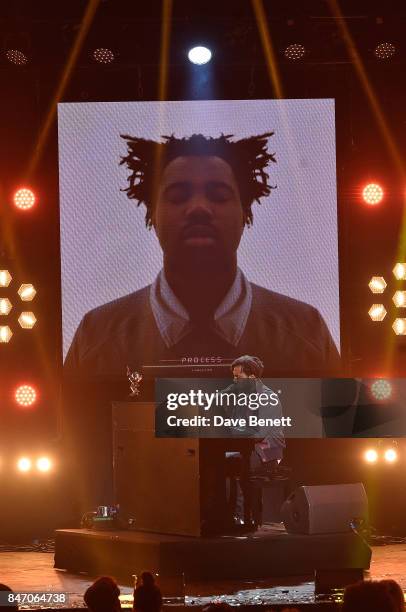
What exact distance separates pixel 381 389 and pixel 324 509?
8.72 feet

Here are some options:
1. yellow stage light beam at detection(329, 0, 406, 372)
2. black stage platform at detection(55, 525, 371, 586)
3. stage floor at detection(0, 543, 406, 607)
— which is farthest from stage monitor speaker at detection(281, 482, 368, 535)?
yellow stage light beam at detection(329, 0, 406, 372)

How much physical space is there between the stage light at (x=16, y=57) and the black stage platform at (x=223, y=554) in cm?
400

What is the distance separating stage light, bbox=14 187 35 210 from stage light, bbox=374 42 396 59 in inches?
116

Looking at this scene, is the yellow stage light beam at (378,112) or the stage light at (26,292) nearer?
the stage light at (26,292)

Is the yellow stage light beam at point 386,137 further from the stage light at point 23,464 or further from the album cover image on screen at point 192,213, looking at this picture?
the stage light at point 23,464

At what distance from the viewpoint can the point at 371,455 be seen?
29.3 feet

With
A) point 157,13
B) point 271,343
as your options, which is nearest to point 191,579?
point 271,343

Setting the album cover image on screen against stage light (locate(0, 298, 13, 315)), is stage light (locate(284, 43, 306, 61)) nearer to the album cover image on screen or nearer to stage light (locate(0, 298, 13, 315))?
the album cover image on screen

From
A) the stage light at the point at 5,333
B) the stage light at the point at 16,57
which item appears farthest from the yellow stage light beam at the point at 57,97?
the stage light at the point at 5,333

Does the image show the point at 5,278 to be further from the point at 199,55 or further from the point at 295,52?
the point at 295,52

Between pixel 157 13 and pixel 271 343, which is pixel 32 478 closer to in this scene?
pixel 271 343

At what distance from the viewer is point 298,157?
8.80m

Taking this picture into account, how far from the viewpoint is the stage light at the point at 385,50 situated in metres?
8.78

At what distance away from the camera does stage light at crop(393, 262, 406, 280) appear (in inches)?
352
